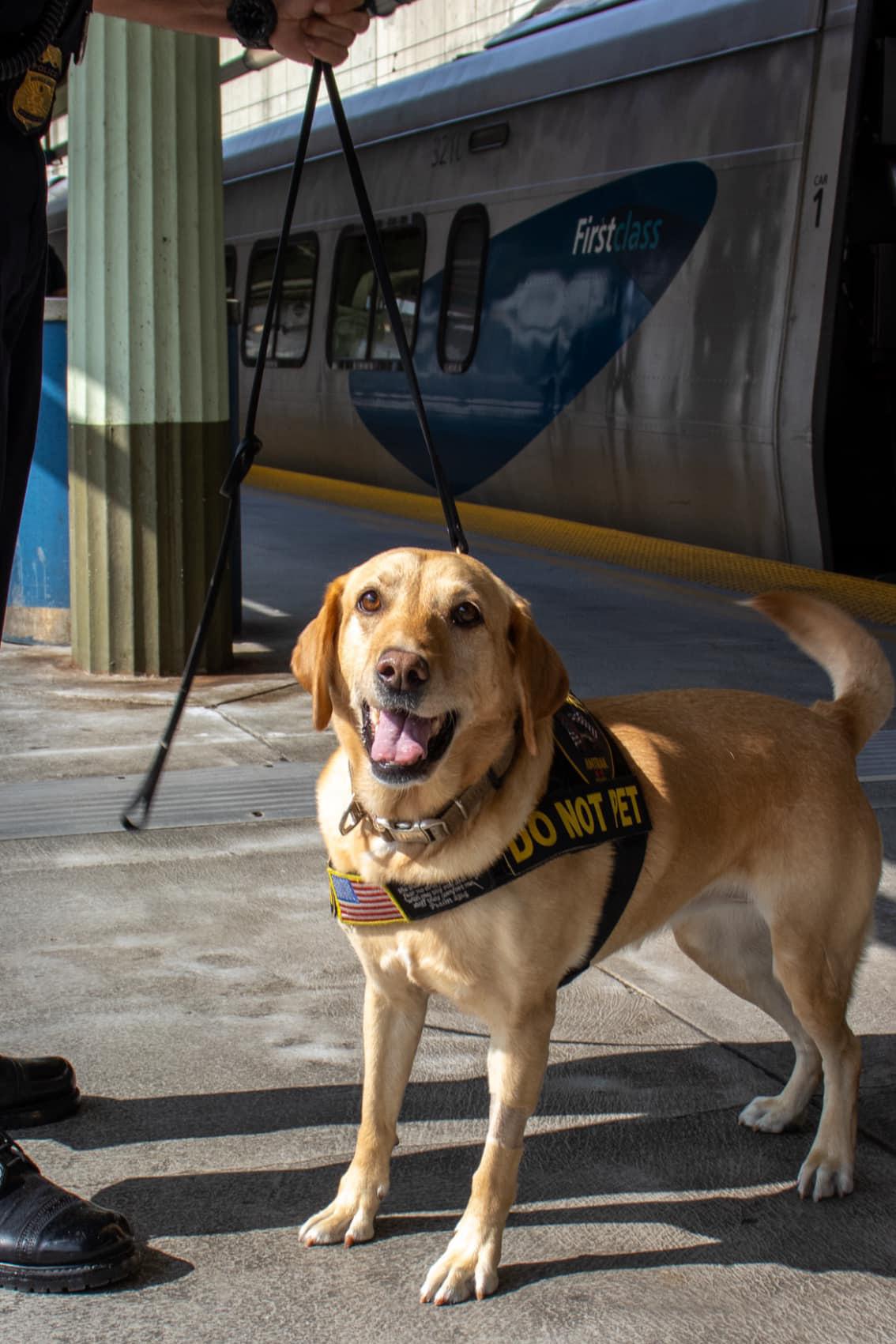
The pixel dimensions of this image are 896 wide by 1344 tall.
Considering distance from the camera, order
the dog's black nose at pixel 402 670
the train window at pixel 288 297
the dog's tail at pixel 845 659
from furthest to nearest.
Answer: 1. the train window at pixel 288 297
2. the dog's tail at pixel 845 659
3. the dog's black nose at pixel 402 670

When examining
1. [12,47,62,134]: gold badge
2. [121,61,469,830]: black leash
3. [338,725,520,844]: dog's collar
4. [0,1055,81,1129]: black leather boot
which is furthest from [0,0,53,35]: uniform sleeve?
[0,1055,81,1129]: black leather boot

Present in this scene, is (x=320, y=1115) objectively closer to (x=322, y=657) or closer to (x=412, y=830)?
→ (x=412, y=830)

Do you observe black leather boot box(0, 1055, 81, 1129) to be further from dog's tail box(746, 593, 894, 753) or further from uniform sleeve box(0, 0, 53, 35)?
uniform sleeve box(0, 0, 53, 35)

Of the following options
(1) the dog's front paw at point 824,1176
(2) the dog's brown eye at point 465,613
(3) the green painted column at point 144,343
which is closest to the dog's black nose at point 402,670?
(2) the dog's brown eye at point 465,613

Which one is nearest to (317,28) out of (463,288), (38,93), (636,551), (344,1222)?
(38,93)

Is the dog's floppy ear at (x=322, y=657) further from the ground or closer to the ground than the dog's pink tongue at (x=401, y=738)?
further from the ground

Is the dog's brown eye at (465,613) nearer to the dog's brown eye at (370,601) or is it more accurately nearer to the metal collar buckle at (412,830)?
the dog's brown eye at (370,601)

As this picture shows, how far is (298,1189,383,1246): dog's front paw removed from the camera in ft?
9.23

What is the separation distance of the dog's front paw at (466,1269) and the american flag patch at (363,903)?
0.55 m

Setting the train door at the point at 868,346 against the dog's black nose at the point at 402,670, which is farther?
the train door at the point at 868,346

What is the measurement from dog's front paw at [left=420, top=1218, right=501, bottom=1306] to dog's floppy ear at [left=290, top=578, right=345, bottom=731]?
938 millimetres

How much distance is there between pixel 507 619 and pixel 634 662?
15.4ft

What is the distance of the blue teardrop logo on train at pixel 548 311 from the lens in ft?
31.6

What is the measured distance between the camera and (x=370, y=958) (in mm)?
2812
